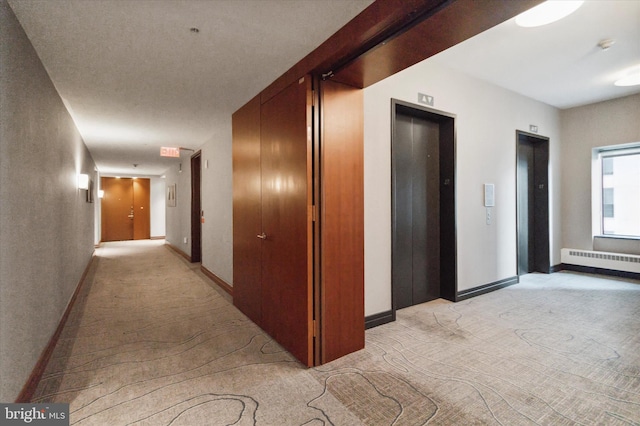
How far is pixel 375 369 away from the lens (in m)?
2.42

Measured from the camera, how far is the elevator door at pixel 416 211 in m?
3.76

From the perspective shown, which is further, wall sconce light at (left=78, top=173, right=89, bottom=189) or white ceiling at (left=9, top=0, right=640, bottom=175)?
wall sconce light at (left=78, top=173, right=89, bottom=189)

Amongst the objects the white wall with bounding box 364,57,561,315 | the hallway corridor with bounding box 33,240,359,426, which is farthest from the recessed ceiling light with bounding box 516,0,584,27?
the hallway corridor with bounding box 33,240,359,426

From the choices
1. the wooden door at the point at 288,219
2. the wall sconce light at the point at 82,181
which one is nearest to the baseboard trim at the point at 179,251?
the wall sconce light at the point at 82,181

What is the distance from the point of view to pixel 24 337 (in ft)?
6.78

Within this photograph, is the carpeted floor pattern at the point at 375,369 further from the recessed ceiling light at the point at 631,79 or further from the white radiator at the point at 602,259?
the recessed ceiling light at the point at 631,79

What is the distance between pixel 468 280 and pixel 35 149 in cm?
495

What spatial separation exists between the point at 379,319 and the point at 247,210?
1.97 meters

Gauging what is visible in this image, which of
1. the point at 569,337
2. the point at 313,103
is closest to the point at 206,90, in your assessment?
the point at 313,103

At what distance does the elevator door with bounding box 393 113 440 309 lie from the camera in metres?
3.76

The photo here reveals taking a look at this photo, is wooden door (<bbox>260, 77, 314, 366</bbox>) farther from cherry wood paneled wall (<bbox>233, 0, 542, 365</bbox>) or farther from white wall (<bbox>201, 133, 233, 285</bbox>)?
white wall (<bbox>201, 133, 233, 285</bbox>)

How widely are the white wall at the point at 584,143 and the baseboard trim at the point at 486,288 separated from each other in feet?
6.88

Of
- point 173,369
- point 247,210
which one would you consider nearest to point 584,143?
point 247,210

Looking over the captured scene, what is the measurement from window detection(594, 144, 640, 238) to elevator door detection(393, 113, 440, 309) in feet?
13.2
